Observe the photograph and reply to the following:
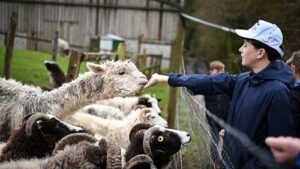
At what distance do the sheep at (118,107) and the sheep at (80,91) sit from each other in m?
2.20

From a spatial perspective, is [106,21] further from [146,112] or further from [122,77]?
[122,77]

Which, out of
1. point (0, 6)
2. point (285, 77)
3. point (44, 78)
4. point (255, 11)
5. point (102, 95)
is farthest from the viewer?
point (0, 6)

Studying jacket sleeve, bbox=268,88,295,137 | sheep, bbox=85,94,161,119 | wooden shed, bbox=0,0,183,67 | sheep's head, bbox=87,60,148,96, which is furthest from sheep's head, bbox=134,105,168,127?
wooden shed, bbox=0,0,183,67

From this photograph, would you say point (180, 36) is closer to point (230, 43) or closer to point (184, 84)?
point (230, 43)

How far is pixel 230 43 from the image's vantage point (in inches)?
454

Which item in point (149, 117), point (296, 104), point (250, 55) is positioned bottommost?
point (149, 117)

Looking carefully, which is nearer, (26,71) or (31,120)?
(31,120)

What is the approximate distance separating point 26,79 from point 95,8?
844 inches

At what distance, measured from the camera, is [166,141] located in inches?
190

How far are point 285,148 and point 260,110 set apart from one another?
1.62 m

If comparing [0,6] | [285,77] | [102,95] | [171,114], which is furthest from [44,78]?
[0,6]

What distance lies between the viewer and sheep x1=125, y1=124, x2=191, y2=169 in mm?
4621

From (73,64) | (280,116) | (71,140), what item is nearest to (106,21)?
(73,64)

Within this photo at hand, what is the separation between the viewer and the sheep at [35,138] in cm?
445
